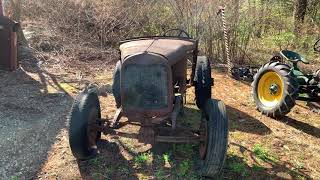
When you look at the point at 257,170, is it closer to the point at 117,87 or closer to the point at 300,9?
the point at 117,87

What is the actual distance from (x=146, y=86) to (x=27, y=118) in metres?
2.51

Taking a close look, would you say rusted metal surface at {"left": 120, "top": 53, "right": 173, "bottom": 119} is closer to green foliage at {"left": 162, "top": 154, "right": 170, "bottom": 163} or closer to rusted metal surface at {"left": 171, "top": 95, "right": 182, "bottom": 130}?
rusted metal surface at {"left": 171, "top": 95, "right": 182, "bottom": 130}

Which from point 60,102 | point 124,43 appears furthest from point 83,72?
point 124,43

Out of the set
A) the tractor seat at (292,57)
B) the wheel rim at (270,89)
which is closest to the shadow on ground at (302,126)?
the wheel rim at (270,89)

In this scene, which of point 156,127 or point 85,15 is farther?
point 85,15

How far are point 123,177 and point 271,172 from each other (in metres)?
1.70

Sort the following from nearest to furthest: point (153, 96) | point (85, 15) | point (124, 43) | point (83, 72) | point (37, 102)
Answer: point (153, 96) → point (124, 43) → point (37, 102) → point (83, 72) → point (85, 15)

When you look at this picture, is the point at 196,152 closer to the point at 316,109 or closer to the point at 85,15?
the point at 316,109

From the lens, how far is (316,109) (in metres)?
7.11

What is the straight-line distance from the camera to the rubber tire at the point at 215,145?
430 centimetres

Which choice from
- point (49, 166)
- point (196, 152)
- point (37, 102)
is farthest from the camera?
point (37, 102)

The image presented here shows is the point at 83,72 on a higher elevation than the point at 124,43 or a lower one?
lower

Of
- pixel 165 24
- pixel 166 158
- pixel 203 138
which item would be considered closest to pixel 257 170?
pixel 203 138

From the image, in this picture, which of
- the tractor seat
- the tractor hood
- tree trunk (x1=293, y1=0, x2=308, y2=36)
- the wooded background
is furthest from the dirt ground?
tree trunk (x1=293, y1=0, x2=308, y2=36)
